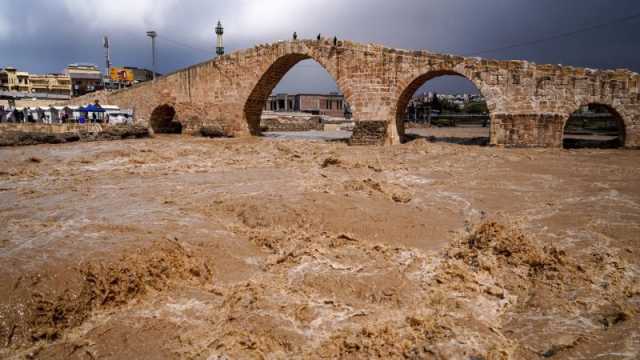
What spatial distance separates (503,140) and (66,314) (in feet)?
39.3

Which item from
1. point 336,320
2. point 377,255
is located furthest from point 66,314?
point 377,255

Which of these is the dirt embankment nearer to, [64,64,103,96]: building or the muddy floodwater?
the muddy floodwater

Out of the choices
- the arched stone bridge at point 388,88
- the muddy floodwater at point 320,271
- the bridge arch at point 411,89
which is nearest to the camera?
the muddy floodwater at point 320,271

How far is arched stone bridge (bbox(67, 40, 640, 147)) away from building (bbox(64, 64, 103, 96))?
86.4 ft

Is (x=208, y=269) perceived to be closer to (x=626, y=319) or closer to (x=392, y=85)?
(x=626, y=319)

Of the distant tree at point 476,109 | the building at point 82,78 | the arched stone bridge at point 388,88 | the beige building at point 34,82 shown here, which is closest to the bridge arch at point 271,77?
the arched stone bridge at point 388,88

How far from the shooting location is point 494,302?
10.2ft

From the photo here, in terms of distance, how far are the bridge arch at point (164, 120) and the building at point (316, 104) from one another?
24.0 metres

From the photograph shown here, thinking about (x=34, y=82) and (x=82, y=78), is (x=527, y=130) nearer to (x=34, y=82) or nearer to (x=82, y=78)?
(x=82, y=78)

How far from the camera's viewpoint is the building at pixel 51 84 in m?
42.9

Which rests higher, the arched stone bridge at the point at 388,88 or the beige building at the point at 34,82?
the beige building at the point at 34,82

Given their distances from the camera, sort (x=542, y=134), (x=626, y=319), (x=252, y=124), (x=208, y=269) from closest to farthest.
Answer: (x=626, y=319) < (x=208, y=269) < (x=542, y=134) < (x=252, y=124)

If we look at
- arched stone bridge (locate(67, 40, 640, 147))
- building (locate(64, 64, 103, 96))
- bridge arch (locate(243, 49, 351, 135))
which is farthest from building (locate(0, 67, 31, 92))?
bridge arch (locate(243, 49, 351, 135))

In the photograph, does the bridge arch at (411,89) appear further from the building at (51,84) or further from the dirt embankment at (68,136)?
the building at (51,84)
